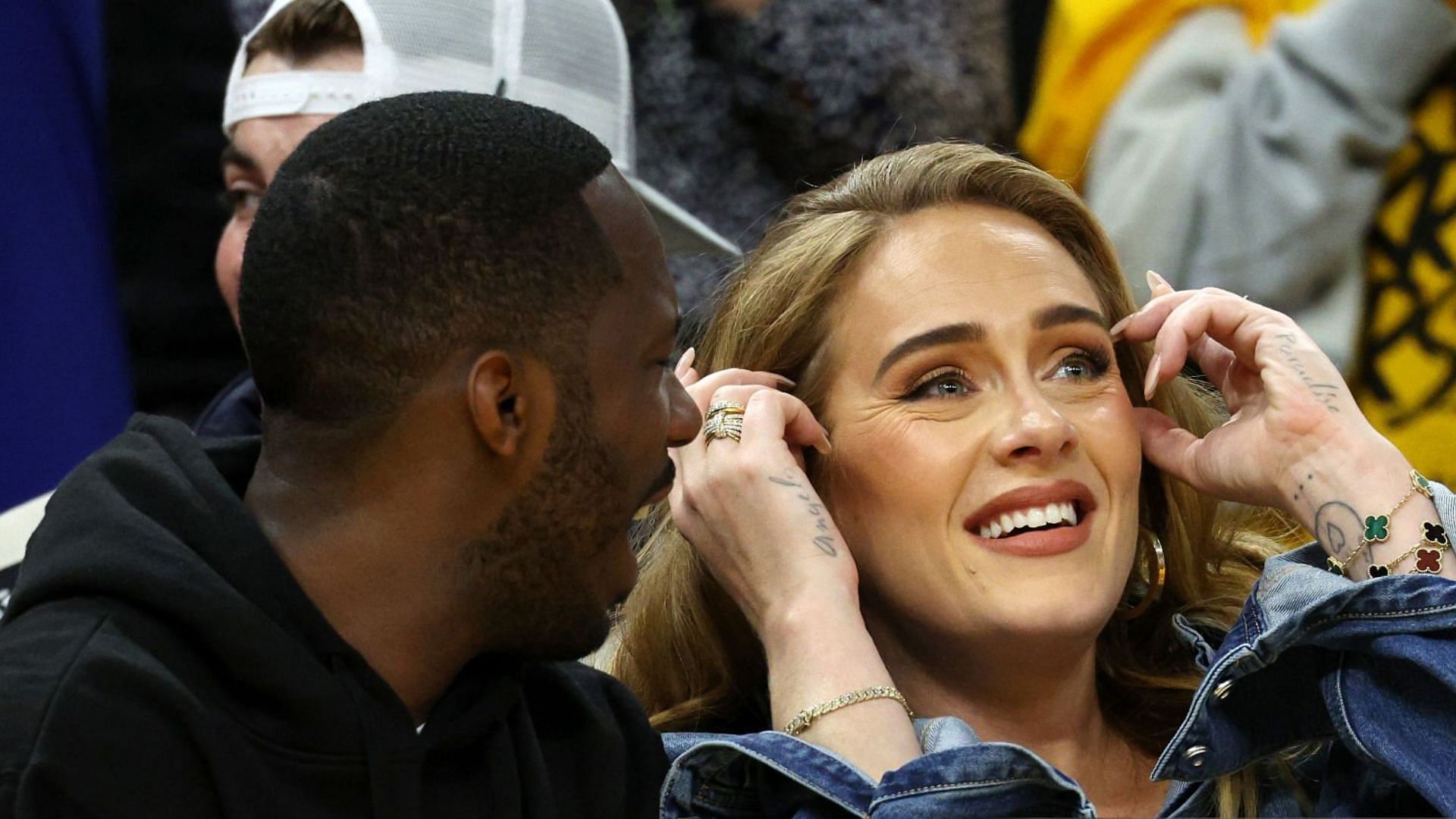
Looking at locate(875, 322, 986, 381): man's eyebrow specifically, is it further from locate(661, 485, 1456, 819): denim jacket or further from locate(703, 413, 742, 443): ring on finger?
locate(661, 485, 1456, 819): denim jacket

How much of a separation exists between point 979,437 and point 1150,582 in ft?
1.46

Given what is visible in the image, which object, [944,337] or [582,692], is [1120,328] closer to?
[944,337]

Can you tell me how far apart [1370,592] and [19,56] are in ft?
6.90

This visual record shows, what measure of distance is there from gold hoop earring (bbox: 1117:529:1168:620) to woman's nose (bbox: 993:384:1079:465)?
36cm

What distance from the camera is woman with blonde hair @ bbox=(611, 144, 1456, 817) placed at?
2146 millimetres

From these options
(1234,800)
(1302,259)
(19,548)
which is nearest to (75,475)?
(19,548)

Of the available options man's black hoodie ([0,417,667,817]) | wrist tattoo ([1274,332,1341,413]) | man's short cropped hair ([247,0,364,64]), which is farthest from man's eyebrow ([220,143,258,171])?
wrist tattoo ([1274,332,1341,413])

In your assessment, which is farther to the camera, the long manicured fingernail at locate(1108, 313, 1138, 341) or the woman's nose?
the long manicured fingernail at locate(1108, 313, 1138, 341)

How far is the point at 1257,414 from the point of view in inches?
98.0

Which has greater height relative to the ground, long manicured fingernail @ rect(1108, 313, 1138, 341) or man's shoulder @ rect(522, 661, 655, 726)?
long manicured fingernail @ rect(1108, 313, 1138, 341)

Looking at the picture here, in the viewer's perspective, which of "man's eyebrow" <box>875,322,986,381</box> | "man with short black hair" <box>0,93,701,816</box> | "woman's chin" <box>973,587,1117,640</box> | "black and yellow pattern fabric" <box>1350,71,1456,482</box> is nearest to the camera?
"man with short black hair" <box>0,93,701,816</box>

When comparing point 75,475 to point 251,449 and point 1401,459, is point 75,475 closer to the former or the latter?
point 251,449

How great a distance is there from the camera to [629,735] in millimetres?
2119

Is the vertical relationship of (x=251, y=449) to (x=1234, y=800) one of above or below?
above
